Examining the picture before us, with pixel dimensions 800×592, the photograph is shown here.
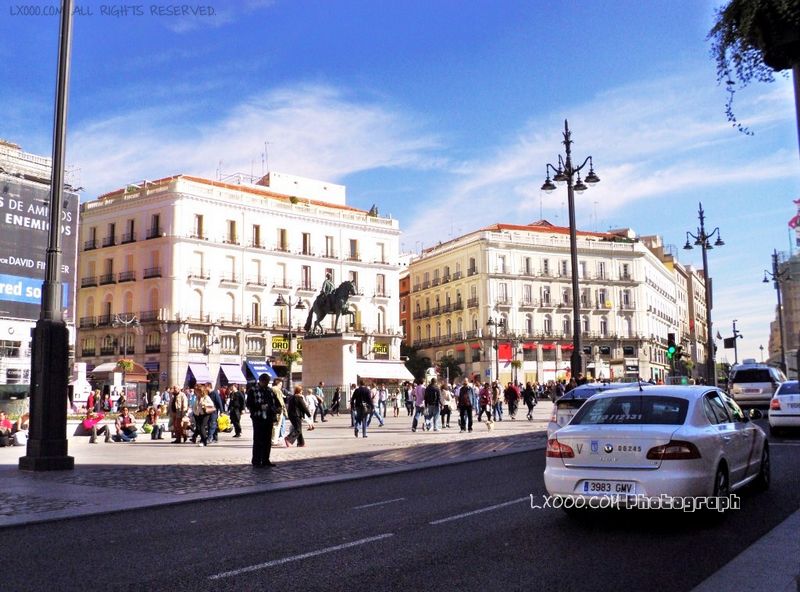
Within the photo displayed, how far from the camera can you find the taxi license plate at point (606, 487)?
775cm

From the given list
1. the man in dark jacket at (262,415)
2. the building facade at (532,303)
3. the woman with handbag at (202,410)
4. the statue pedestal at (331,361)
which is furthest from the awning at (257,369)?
the man in dark jacket at (262,415)

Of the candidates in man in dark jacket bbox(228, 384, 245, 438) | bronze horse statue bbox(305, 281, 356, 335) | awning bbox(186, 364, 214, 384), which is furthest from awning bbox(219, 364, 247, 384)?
man in dark jacket bbox(228, 384, 245, 438)

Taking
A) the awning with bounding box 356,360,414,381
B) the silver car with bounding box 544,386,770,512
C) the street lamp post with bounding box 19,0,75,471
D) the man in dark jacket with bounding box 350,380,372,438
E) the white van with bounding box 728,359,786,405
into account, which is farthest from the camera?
the awning with bounding box 356,360,414,381

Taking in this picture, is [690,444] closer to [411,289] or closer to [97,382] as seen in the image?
[97,382]

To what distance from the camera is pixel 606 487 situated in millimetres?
7863

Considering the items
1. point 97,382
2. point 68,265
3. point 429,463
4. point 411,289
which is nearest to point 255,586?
point 429,463

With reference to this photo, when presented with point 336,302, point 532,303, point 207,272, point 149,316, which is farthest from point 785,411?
point 532,303

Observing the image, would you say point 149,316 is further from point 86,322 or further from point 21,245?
point 21,245

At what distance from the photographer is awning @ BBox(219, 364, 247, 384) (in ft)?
182

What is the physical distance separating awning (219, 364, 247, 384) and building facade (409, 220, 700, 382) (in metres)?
28.4

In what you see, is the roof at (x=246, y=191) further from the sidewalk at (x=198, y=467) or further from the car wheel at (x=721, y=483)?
the car wheel at (x=721, y=483)

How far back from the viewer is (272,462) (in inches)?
651

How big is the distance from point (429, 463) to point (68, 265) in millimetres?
36237

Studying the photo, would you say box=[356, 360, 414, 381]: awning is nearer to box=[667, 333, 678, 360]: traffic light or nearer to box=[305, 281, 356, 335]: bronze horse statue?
box=[305, 281, 356, 335]: bronze horse statue
